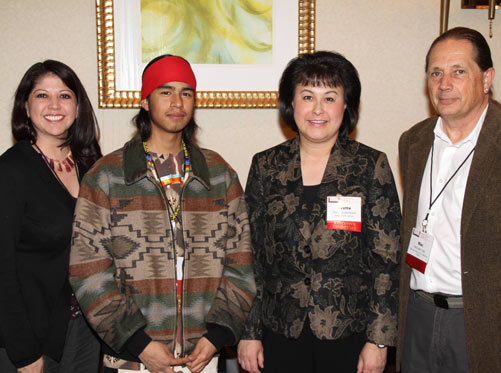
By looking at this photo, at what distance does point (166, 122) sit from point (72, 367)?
3.87 ft

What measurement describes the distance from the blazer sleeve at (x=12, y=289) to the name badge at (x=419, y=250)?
1650 millimetres

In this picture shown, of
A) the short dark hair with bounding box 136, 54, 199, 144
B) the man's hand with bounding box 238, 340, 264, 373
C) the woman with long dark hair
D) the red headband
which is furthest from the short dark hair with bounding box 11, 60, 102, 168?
the man's hand with bounding box 238, 340, 264, 373

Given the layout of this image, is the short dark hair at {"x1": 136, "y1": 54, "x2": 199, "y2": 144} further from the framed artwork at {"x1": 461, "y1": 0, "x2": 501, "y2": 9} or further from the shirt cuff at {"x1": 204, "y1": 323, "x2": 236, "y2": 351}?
the framed artwork at {"x1": 461, "y1": 0, "x2": 501, "y2": 9}

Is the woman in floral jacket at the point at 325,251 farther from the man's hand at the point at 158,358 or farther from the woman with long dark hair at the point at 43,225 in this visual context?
the woman with long dark hair at the point at 43,225

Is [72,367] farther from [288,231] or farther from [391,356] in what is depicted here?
[391,356]

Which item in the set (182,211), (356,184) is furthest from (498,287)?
(182,211)

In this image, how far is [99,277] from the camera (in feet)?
6.25

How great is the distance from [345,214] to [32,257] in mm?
1341

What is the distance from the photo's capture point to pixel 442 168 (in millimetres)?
2164

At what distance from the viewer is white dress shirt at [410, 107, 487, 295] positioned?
2037mm

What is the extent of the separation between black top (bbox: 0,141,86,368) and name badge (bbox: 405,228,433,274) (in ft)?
4.94

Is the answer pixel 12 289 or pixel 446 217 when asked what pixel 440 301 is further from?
pixel 12 289

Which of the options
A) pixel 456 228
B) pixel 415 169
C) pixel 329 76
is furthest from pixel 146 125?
pixel 456 228

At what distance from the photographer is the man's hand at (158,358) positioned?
190 centimetres
